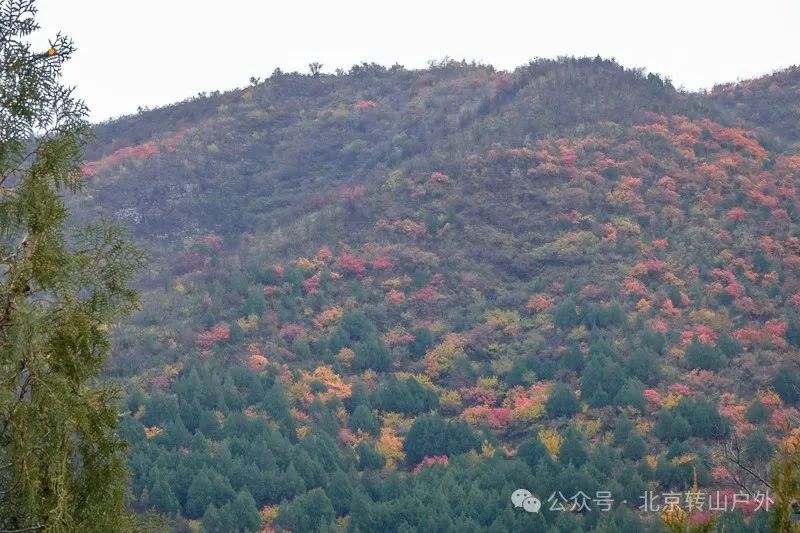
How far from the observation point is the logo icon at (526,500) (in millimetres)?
19391

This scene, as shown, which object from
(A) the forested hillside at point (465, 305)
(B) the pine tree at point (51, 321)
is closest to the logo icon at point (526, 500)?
(A) the forested hillside at point (465, 305)

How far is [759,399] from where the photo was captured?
23281 mm

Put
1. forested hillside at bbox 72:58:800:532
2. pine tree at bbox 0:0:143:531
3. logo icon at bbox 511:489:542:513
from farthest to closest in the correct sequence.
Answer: forested hillside at bbox 72:58:800:532, logo icon at bbox 511:489:542:513, pine tree at bbox 0:0:143:531

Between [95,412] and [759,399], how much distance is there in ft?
64.0

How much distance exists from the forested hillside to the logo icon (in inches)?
9.0

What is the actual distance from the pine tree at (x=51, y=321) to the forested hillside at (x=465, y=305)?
875 centimetres

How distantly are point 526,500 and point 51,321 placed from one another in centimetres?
1438

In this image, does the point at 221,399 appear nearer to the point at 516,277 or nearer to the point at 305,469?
Answer: the point at 305,469

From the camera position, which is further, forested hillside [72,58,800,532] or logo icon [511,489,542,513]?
forested hillside [72,58,800,532]

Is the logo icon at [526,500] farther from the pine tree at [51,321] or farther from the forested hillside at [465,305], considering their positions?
the pine tree at [51,321]

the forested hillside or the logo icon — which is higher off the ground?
the forested hillside

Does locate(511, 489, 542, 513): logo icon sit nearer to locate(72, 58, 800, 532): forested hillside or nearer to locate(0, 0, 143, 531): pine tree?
locate(72, 58, 800, 532): forested hillside

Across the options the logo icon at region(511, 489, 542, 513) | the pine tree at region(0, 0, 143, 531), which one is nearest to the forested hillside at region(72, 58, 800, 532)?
the logo icon at region(511, 489, 542, 513)

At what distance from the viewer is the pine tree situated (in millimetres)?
6352
